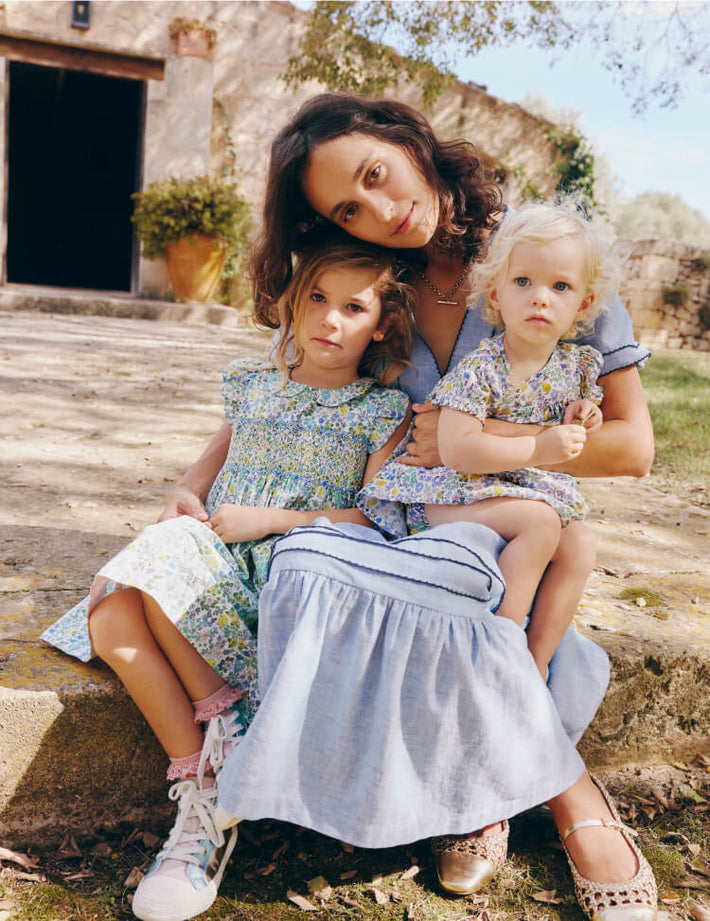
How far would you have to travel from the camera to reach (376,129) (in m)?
1.96

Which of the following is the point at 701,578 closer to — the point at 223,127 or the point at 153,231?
the point at 153,231

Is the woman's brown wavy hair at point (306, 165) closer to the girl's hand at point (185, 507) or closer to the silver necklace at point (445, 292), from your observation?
the silver necklace at point (445, 292)

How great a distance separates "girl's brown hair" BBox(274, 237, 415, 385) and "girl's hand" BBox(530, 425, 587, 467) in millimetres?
459

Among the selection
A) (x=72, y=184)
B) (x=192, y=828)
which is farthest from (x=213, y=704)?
(x=72, y=184)

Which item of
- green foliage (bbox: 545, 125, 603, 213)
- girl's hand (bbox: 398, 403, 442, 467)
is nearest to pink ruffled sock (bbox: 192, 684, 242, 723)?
girl's hand (bbox: 398, 403, 442, 467)

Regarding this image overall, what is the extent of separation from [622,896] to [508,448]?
890mm

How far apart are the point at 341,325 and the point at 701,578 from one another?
1507 millimetres

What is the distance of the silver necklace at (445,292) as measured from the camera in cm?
217

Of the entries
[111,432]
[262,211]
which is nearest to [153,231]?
[111,432]

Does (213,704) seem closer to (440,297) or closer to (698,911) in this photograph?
(698,911)

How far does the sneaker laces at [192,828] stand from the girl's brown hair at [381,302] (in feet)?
3.27

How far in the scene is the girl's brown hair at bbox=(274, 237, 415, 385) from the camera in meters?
1.96

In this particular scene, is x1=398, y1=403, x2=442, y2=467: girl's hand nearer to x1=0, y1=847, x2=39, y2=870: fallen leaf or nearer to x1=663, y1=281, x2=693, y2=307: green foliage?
x1=0, y1=847, x2=39, y2=870: fallen leaf

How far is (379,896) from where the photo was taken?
158cm
